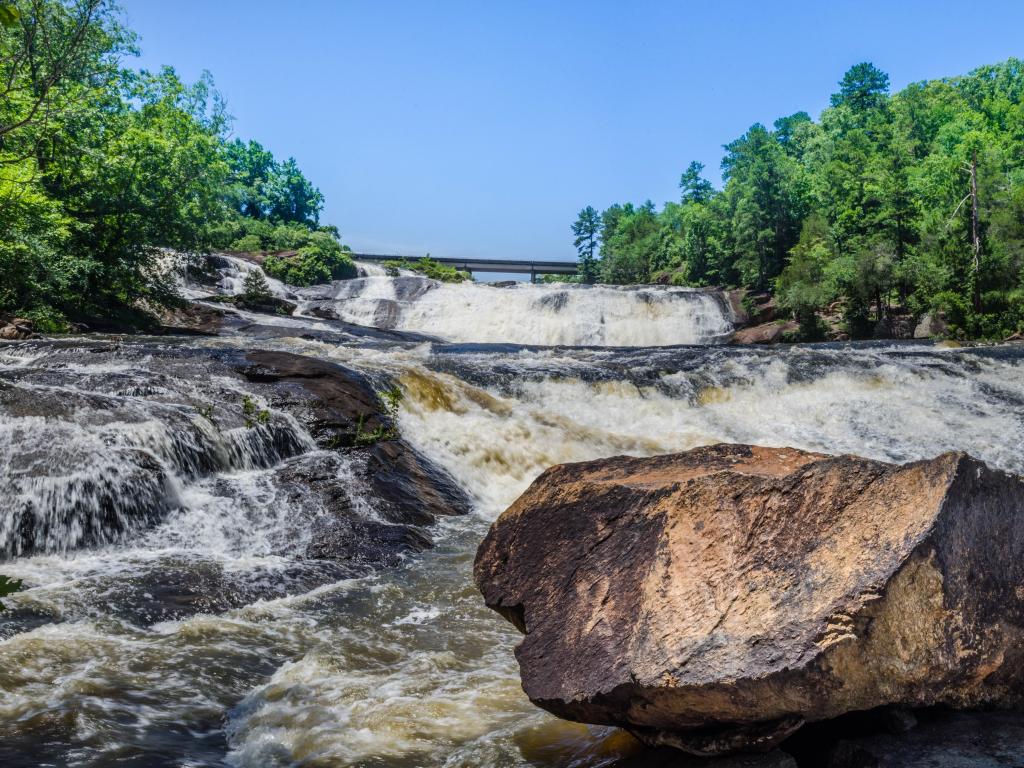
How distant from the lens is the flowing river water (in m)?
3.98

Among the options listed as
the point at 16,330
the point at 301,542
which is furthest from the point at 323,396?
the point at 16,330

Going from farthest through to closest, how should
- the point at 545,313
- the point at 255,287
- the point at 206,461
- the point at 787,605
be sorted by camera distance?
the point at 545,313 < the point at 255,287 < the point at 206,461 < the point at 787,605

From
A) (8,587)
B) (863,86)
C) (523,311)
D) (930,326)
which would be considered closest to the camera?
(8,587)

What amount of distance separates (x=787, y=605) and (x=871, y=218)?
41.1 meters

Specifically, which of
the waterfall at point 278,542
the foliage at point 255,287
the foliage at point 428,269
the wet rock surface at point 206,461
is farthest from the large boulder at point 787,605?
the foliage at point 428,269

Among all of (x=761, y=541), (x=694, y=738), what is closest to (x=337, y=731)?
(x=694, y=738)

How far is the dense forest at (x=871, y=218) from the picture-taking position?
101 feet

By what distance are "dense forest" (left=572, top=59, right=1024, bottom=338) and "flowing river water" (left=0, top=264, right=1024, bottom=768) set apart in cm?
1551

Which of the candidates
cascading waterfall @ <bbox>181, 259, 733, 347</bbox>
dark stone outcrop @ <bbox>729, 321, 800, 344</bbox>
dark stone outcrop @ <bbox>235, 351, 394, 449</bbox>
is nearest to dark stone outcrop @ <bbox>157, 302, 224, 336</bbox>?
cascading waterfall @ <bbox>181, 259, 733, 347</bbox>

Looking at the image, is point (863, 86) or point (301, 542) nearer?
point (301, 542)

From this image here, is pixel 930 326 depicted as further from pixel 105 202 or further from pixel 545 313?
pixel 105 202

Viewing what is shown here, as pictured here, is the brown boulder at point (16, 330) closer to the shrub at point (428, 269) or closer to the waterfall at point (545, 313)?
the waterfall at point (545, 313)

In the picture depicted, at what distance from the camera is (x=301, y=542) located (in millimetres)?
7559

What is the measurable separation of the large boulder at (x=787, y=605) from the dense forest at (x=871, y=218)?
1176 inches
